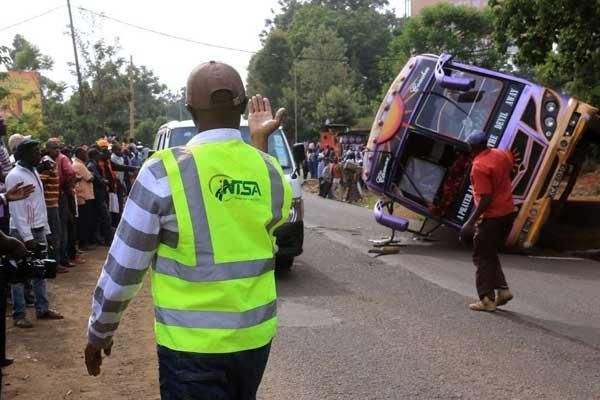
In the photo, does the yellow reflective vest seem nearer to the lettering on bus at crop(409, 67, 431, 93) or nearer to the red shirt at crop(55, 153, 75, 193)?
the red shirt at crop(55, 153, 75, 193)

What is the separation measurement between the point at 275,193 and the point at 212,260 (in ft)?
1.25

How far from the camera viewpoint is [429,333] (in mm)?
6508

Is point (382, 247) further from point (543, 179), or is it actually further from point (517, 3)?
point (517, 3)

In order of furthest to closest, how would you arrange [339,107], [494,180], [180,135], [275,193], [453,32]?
[339,107], [453,32], [180,135], [494,180], [275,193]

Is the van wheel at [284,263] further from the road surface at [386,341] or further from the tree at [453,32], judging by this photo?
the tree at [453,32]

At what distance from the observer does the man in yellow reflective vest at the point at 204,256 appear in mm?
2434

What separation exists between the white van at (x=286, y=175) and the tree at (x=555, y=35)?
6.42 m

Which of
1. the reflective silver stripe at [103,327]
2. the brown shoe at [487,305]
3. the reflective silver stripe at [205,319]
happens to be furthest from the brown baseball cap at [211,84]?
the brown shoe at [487,305]

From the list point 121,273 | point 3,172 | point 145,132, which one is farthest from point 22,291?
point 145,132

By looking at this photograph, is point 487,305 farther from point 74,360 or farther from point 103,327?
point 103,327

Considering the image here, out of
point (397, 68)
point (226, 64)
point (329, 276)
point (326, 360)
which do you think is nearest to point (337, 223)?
point (329, 276)

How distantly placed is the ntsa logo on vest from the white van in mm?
5331

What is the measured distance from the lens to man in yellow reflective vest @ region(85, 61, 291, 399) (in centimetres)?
243

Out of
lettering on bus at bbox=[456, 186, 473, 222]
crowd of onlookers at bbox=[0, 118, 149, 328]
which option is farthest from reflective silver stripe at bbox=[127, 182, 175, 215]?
lettering on bus at bbox=[456, 186, 473, 222]
